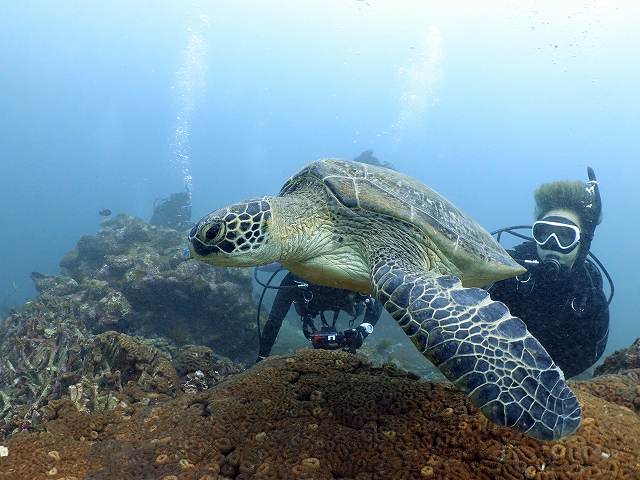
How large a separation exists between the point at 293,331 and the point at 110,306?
6.80m

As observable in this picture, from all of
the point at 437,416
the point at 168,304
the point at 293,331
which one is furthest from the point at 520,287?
the point at 293,331

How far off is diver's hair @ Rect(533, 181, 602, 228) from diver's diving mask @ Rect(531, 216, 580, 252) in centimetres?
49

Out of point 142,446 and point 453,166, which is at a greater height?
point 453,166

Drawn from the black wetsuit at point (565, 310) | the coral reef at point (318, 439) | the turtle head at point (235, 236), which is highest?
the turtle head at point (235, 236)

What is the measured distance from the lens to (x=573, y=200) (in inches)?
217

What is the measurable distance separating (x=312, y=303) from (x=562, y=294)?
10.6ft

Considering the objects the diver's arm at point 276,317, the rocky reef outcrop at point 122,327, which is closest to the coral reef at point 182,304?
the rocky reef outcrop at point 122,327

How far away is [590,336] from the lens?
4.97 metres

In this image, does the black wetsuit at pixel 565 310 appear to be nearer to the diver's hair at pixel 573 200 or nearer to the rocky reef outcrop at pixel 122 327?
the diver's hair at pixel 573 200

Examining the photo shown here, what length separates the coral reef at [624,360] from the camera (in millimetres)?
3527

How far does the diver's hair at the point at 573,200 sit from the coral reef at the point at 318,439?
12.7 ft

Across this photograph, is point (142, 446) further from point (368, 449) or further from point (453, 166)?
point (453, 166)

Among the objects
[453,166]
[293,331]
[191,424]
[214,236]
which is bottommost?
[293,331]

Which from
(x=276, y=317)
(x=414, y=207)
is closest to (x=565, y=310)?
(x=414, y=207)
